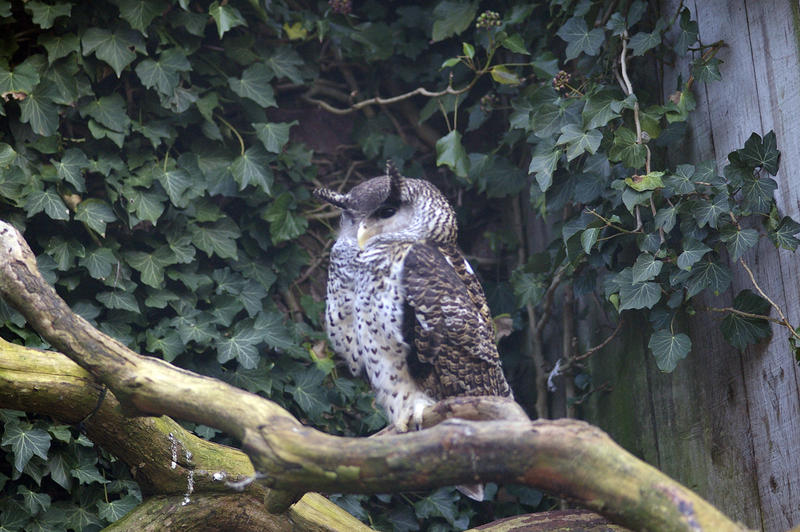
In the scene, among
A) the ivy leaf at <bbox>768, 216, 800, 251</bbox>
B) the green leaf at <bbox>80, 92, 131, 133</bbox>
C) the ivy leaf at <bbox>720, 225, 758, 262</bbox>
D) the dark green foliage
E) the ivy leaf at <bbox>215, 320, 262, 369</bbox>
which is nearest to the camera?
the ivy leaf at <bbox>768, 216, 800, 251</bbox>

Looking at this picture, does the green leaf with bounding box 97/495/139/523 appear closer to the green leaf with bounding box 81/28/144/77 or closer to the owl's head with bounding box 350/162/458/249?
the owl's head with bounding box 350/162/458/249

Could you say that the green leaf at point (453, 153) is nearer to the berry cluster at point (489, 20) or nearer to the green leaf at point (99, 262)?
the berry cluster at point (489, 20)

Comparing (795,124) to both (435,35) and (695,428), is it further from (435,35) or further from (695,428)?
(435,35)

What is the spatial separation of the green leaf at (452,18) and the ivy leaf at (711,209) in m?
1.41

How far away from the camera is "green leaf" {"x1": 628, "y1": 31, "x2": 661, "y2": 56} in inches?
101

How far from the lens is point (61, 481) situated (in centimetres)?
251

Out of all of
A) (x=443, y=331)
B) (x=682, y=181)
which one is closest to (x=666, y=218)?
(x=682, y=181)

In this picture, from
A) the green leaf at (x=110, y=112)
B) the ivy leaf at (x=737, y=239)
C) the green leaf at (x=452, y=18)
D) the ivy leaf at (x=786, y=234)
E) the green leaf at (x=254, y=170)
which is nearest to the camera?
the ivy leaf at (x=786, y=234)

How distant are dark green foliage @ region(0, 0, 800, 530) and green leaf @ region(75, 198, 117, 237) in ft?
0.03

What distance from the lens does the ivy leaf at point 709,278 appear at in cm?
228

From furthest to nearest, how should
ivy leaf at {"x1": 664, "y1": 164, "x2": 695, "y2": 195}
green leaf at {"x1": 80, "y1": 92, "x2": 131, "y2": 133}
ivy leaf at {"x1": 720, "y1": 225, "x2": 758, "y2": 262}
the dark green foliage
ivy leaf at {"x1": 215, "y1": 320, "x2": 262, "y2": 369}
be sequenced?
green leaf at {"x1": 80, "y1": 92, "x2": 131, "y2": 133} → ivy leaf at {"x1": 215, "y1": 320, "x2": 262, "y2": 369} → the dark green foliage → ivy leaf at {"x1": 664, "y1": 164, "x2": 695, "y2": 195} → ivy leaf at {"x1": 720, "y1": 225, "x2": 758, "y2": 262}

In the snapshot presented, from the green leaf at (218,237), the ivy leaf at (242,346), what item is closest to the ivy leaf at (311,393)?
the ivy leaf at (242,346)

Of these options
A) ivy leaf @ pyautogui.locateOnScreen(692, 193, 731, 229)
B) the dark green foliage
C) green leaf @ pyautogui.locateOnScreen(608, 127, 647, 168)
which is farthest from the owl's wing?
ivy leaf @ pyautogui.locateOnScreen(692, 193, 731, 229)

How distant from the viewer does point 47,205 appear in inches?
106
